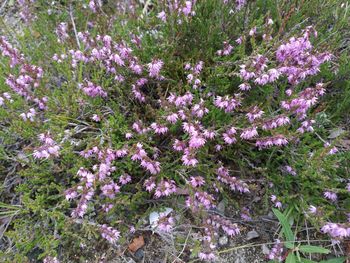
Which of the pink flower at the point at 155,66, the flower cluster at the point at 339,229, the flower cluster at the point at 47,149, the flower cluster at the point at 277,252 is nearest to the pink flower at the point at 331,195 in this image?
the flower cluster at the point at 339,229

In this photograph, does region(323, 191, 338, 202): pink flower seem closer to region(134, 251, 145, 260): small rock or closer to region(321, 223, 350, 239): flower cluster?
region(321, 223, 350, 239): flower cluster

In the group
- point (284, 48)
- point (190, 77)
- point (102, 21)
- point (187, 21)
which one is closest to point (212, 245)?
point (190, 77)

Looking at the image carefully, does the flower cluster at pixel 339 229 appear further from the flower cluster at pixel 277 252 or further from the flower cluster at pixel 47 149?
the flower cluster at pixel 47 149

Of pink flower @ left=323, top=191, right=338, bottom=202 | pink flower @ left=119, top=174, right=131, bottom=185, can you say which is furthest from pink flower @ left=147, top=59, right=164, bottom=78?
pink flower @ left=323, top=191, right=338, bottom=202

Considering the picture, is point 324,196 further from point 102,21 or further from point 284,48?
point 102,21

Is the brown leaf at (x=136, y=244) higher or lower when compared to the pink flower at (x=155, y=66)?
lower

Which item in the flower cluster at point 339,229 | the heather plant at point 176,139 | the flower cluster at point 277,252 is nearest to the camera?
the flower cluster at point 339,229
